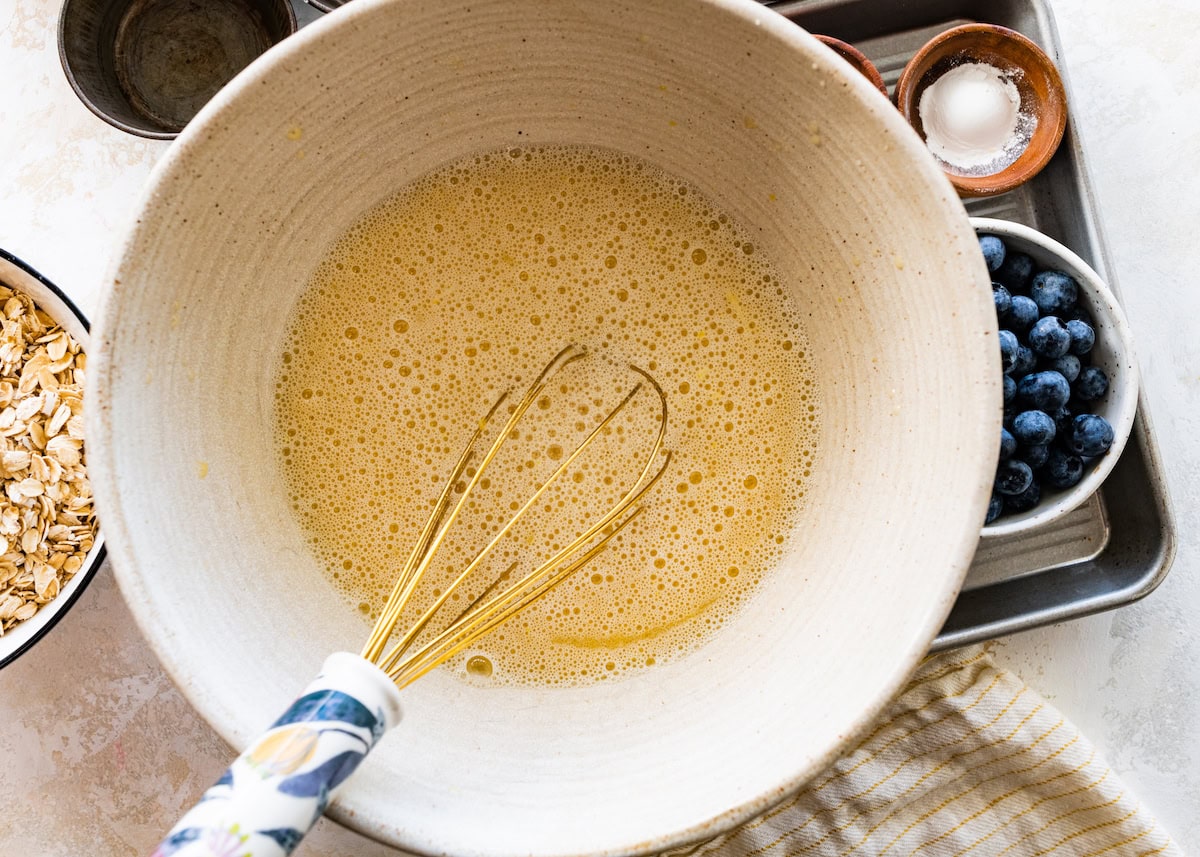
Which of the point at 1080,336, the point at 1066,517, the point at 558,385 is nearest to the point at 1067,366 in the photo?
the point at 1080,336

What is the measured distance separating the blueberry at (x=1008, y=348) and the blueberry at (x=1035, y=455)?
0.06 m

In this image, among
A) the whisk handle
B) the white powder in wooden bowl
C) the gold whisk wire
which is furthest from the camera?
the white powder in wooden bowl

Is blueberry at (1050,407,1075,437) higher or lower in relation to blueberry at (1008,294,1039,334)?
lower

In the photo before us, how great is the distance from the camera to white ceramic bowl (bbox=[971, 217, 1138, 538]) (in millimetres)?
752

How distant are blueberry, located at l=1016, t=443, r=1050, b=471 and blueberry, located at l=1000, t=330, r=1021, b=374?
6 cm

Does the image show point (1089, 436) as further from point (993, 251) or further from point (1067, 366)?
point (993, 251)

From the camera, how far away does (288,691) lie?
643 millimetres

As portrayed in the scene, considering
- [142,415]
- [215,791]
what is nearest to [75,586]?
[142,415]

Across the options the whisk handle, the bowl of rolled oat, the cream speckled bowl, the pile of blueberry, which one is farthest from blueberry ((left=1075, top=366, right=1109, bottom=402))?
the bowl of rolled oat

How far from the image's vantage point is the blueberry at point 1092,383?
77 cm

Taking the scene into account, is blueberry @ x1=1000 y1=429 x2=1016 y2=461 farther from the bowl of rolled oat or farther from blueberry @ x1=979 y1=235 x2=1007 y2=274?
the bowl of rolled oat

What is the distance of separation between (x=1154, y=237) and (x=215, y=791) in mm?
870

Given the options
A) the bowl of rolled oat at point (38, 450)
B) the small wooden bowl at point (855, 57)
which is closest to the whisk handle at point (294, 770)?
the bowl of rolled oat at point (38, 450)

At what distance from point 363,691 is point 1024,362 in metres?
0.54
